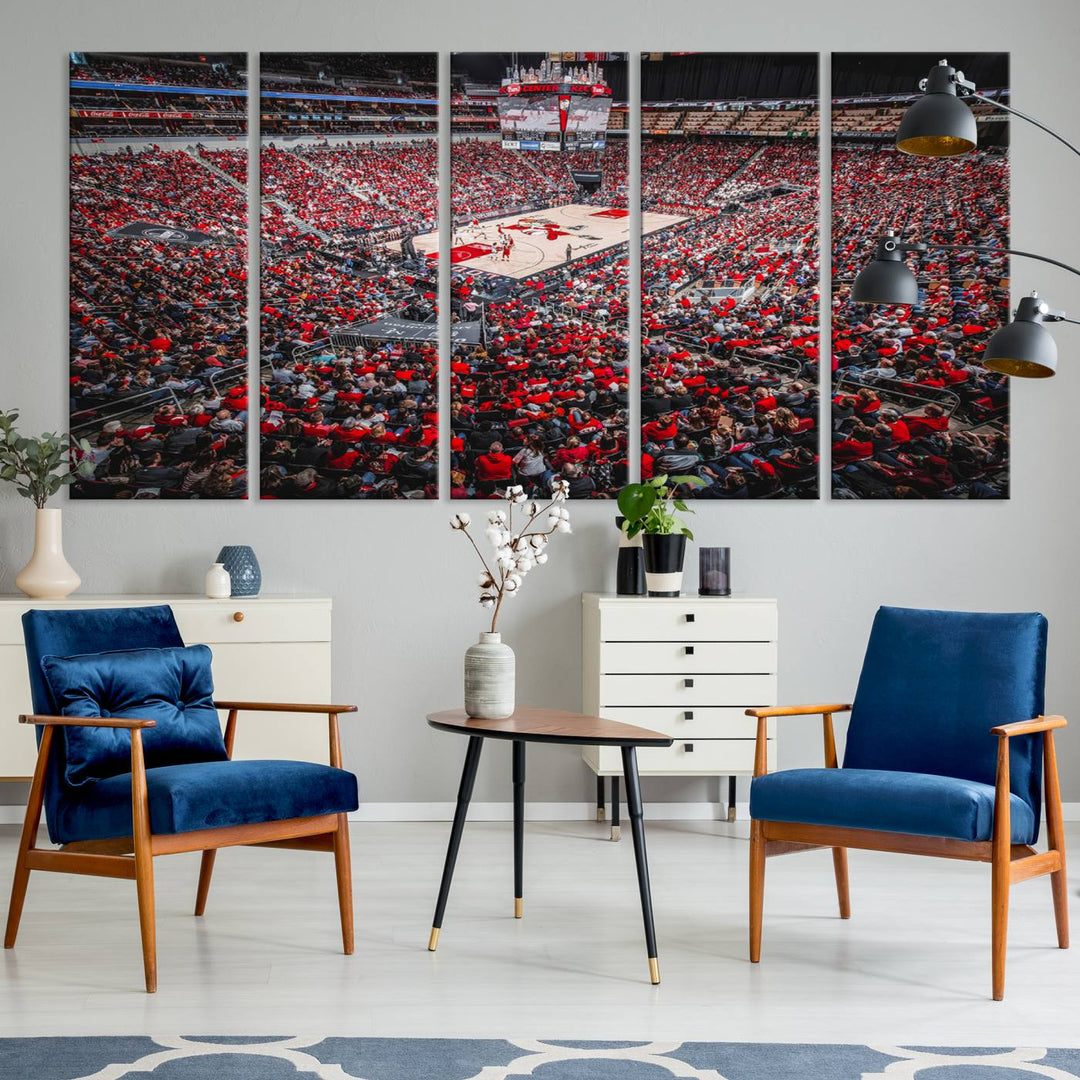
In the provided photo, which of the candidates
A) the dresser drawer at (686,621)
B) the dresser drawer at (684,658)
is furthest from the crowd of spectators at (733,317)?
the dresser drawer at (684,658)

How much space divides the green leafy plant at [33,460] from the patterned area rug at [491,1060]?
258cm

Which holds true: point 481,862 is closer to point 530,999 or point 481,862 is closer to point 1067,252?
point 530,999

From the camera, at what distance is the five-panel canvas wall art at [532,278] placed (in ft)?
16.1

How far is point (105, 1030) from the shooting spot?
103 inches

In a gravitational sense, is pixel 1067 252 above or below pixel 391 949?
above

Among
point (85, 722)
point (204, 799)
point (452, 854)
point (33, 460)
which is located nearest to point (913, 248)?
point (452, 854)

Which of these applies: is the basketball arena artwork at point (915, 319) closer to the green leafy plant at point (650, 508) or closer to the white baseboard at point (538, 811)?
the green leafy plant at point (650, 508)

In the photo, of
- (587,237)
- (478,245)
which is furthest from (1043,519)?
(478,245)

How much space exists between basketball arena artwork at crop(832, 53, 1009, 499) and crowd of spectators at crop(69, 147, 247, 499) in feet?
8.16

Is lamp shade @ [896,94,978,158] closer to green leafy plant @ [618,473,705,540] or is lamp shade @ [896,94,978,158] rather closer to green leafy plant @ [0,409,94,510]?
green leafy plant @ [618,473,705,540]

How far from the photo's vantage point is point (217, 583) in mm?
4703

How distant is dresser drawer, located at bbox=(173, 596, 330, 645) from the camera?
4.54 metres

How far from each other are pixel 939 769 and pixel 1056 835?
34 centimetres

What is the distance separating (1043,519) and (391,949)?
10.8 feet
